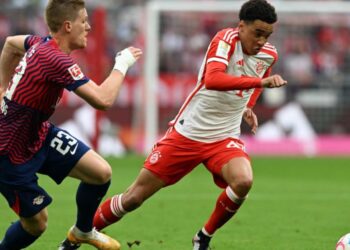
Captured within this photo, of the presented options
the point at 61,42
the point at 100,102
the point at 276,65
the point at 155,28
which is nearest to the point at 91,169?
the point at 100,102

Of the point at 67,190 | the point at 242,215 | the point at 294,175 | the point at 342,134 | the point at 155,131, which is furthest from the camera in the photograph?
the point at 342,134

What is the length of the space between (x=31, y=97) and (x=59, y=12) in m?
0.66

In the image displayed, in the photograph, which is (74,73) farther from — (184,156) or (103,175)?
(184,156)

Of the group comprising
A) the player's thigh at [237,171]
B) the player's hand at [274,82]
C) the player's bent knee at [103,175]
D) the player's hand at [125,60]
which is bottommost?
the player's thigh at [237,171]

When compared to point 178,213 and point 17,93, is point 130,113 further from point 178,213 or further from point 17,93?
point 17,93

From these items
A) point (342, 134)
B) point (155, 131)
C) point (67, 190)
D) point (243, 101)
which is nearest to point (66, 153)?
point (243, 101)

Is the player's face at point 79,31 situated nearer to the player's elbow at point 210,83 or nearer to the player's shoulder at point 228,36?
the player's elbow at point 210,83

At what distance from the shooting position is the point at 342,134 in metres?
21.4

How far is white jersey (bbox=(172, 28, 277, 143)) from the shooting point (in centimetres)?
797

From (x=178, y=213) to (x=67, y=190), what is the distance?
118 inches

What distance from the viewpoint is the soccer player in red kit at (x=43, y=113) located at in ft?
22.1

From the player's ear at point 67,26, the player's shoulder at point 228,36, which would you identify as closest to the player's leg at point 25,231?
the player's ear at point 67,26

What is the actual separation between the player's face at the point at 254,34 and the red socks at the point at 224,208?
120cm

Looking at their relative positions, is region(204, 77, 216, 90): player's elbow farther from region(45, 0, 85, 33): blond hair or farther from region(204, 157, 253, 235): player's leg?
region(45, 0, 85, 33): blond hair
